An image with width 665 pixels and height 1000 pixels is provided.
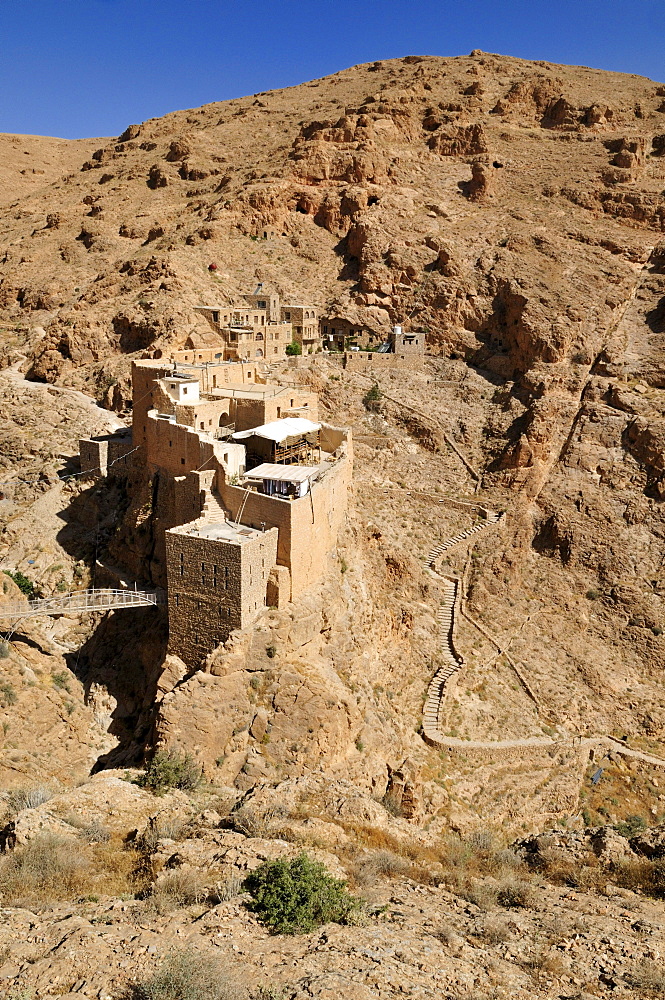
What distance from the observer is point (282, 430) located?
25234mm

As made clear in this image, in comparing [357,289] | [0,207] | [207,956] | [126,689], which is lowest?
[126,689]

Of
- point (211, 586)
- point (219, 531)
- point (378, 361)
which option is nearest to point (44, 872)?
point (211, 586)

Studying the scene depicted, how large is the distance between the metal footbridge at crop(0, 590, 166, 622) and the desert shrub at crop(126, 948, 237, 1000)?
1535cm

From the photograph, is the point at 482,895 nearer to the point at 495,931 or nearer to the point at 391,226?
the point at 495,931

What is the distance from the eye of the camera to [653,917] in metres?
11.0

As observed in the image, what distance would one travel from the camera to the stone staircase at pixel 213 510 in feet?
72.9

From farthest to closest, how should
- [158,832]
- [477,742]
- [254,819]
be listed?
1. [477,742]
2. [254,819]
3. [158,832]

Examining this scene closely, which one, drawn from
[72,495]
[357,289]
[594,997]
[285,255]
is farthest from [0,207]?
[594,997]

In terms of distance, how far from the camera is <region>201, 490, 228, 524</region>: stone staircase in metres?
22.2

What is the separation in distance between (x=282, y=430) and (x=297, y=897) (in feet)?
56.0

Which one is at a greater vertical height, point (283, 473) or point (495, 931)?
point (283, 473)

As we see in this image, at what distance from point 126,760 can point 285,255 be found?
37762mm

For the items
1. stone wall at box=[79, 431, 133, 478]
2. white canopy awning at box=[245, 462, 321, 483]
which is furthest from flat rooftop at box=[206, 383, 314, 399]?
stone wall at box=[79, 431, 133, 478]

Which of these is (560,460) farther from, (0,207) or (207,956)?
(0,207)
